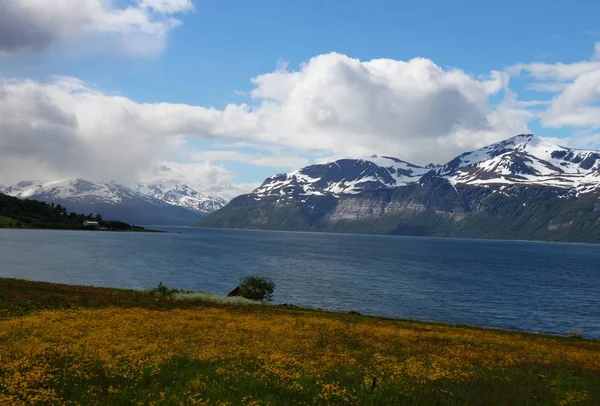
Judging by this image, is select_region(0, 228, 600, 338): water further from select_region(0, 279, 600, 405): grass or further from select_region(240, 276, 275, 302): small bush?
select_region(0, 279, 600, 405): grass

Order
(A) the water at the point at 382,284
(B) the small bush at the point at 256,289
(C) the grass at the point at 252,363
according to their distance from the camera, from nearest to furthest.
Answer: (C) the grass at the point at 252,363 < (B) the small bush at the point at 256,289 < (A) the water at the point at 382,284

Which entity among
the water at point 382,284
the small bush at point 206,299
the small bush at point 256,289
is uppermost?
the small bush at point 206,299

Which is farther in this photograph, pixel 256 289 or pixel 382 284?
pixel 382 284

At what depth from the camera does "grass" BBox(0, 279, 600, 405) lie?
2091cm

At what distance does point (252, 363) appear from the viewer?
2700 centimetres

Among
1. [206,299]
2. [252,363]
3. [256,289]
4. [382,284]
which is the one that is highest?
[252,363]

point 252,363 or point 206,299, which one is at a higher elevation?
point 252,363

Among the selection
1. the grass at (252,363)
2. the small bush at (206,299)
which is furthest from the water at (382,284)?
the grass at (252,363)

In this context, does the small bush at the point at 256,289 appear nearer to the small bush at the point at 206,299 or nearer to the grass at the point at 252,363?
the small bush at the point at 206,299

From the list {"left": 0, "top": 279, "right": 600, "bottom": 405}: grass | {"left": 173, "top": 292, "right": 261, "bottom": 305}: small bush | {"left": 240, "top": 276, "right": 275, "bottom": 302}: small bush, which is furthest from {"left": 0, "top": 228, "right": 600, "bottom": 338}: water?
{"left": 0, "top": 279, "right": 600, "bottom": 405}: grass

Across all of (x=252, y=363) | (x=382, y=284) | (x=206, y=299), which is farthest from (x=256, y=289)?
(x=252, y=363)

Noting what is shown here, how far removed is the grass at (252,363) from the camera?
68.6 ft

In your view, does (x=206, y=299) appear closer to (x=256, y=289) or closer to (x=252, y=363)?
(x=256, y=289)

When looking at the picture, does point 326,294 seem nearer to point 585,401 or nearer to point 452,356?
point 452,356
